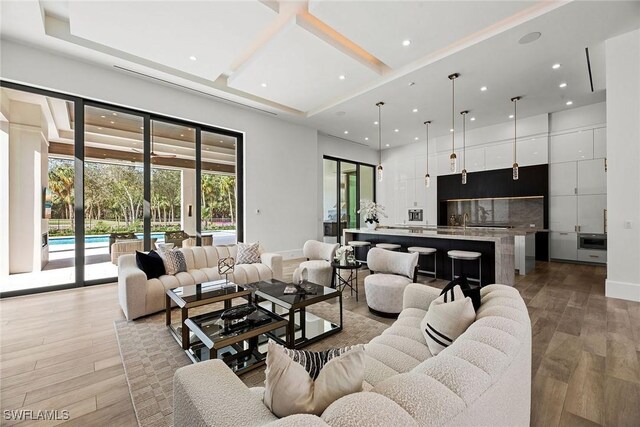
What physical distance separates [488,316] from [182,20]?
435cm


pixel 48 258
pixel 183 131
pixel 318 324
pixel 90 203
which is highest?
pixel 183 131

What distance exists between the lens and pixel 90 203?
458cm

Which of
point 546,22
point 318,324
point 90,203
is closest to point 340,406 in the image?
point 318,324

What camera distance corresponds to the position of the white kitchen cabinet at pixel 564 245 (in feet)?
20.6

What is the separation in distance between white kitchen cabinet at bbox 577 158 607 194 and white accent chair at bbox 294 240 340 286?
19.8 ft

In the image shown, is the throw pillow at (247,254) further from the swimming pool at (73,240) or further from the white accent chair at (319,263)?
the swimming pool at (73,240)

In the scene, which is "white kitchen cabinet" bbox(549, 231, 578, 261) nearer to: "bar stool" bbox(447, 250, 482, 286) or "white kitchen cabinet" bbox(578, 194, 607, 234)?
"white kitchen cabinet" bbox(578, 194, 607, 234)

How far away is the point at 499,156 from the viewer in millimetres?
7281

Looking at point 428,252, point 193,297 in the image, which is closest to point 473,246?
point 428,252

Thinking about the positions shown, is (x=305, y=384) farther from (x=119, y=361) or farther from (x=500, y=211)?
(x=500, y=211)

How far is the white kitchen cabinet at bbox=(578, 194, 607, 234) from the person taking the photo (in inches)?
233

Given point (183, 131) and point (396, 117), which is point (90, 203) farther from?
point (396, 117)

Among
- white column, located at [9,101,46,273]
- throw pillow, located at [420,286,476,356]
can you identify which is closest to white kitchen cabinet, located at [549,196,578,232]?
throw pillow, located at [420,286,476,356]

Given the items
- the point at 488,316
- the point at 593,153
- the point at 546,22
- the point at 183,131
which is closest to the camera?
the point at 488,316
